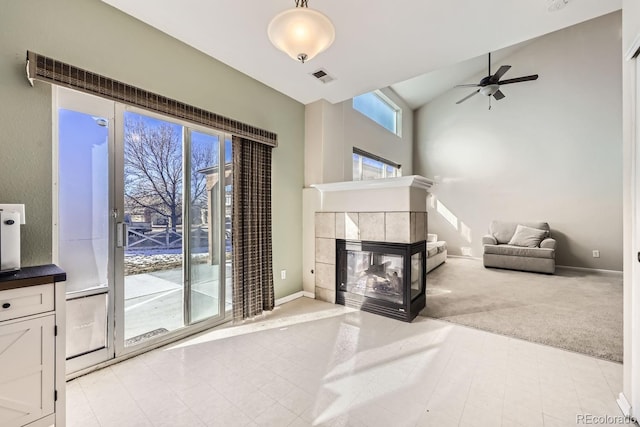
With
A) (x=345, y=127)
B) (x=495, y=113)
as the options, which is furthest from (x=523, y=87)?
(x=345, y=127)

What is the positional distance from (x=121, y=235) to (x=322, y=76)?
2590 mm

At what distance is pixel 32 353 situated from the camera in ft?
4.41

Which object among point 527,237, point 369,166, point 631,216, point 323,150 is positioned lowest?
point 527,237

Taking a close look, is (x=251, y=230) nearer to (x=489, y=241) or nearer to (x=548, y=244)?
(x=489, y=241)

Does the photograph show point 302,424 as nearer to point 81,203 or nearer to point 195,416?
point 195,416

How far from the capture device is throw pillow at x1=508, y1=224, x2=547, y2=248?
5.29 m

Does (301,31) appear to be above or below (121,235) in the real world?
above

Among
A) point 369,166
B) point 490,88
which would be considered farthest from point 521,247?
point 369,166

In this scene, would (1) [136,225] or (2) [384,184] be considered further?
(2) [384,184]

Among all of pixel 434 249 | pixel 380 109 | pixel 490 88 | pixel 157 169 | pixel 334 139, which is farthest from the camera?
pixel 380 109

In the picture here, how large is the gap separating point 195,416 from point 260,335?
105cm

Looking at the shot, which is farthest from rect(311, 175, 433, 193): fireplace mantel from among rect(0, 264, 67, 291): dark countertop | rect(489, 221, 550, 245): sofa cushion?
rect(489, 221, 550, 245): sofa cushion

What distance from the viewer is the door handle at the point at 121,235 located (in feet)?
6.94

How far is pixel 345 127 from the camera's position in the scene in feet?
14.5
